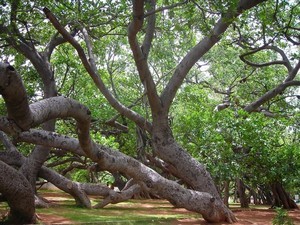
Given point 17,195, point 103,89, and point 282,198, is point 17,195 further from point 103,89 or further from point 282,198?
point 282,198

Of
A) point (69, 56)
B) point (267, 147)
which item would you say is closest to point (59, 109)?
point (267, 147)

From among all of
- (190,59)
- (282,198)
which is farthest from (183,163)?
(282,198)

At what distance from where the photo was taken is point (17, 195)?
8172 mm

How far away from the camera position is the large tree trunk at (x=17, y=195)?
8.07m

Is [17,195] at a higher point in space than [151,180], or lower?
lower

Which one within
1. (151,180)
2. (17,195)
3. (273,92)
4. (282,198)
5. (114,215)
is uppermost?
(273,92)

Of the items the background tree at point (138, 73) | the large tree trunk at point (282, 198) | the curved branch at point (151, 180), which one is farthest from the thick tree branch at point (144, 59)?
the large tree trunk at point (282, 198)

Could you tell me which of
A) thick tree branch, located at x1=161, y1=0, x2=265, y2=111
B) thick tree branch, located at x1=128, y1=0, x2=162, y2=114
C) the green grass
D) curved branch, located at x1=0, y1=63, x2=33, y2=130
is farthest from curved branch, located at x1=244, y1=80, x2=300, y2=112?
curved branch, located at x1=0, y1=63, x2=33, y2=130

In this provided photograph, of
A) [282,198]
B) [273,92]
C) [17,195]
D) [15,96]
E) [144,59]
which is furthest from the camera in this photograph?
[282,198]

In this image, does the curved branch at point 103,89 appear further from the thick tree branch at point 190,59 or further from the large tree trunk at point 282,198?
the large tree trunk at point 282,198

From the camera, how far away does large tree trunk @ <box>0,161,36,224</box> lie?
26.5 feet

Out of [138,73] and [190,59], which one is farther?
[138,73]

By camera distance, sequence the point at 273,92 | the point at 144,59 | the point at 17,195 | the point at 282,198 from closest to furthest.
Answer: the point at 17,195, the point at 144,59, the point at 273,92, the point at 282,198

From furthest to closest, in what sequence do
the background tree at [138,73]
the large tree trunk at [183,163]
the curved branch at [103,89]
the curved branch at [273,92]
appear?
the curved branch at [273,92] < the large tree trunk at [183,163] < the curved branch at [103,89] < the background tree at [138,73]
